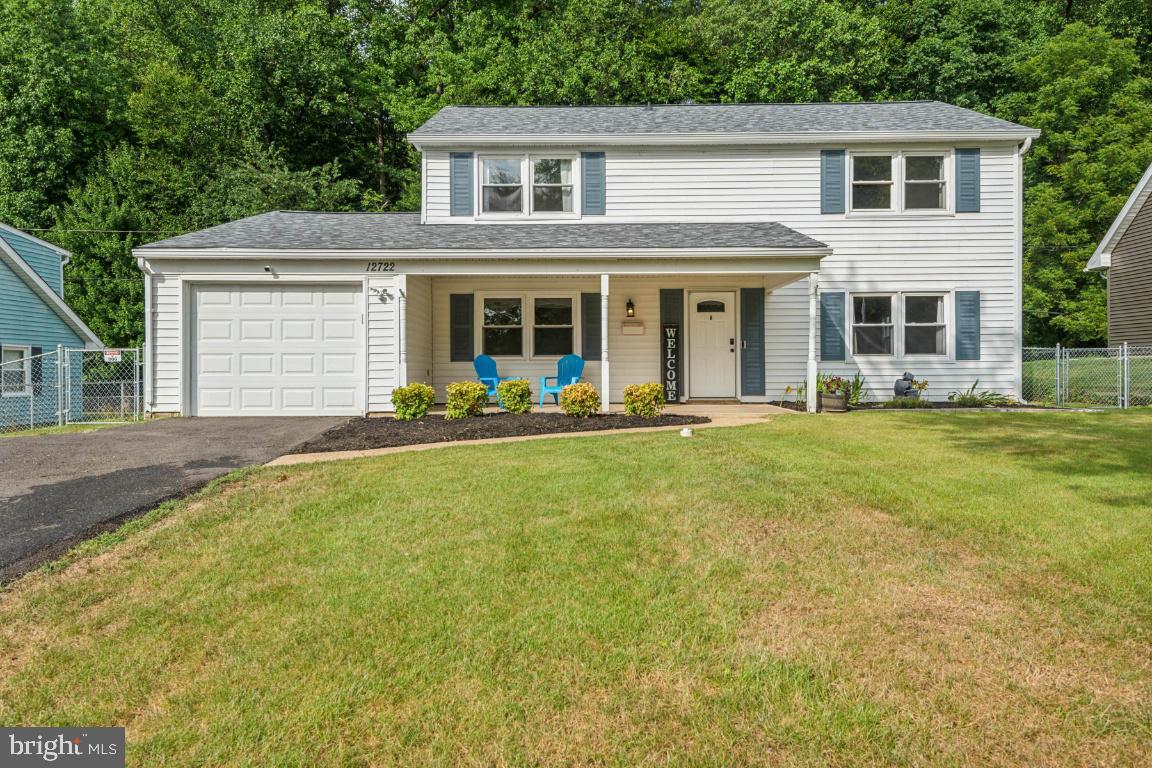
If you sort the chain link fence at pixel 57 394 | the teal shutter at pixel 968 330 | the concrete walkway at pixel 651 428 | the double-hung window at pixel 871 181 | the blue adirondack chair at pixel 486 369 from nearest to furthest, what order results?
the concrete walkway at pixel 651 428, the chain link fence at pixel 57 394, the blue adirondack chair at pixel 486 369, the teal shutter at pixel 968 330, the double-hung window at pixel 871 181

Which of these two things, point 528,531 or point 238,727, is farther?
point 528,531

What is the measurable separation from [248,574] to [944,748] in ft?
10.9

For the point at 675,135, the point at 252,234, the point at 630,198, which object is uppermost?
the point at 675,135

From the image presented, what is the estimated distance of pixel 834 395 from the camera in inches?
410

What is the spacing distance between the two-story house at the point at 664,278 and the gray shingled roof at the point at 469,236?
97mm

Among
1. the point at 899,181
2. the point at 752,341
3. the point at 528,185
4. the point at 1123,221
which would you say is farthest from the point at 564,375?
the point at 1123,221

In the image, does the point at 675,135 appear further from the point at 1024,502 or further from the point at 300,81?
the point at 300,81

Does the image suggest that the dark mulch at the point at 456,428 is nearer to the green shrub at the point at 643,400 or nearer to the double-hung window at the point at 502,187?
the green shrub at the point at 643,400

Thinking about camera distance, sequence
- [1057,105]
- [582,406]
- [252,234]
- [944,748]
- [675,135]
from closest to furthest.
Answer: [944,748], [582,406], [252,234], [675,135], [1057,105]

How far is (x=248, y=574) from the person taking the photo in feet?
11.0

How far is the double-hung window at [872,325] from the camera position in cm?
1198

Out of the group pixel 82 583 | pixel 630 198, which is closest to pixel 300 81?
pixel 630 198

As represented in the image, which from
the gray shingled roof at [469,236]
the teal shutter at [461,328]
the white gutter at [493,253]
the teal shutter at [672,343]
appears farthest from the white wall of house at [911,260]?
the white gutter at [493,253]

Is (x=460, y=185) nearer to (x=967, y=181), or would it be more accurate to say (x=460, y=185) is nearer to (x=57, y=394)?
(x=57, y=394)
